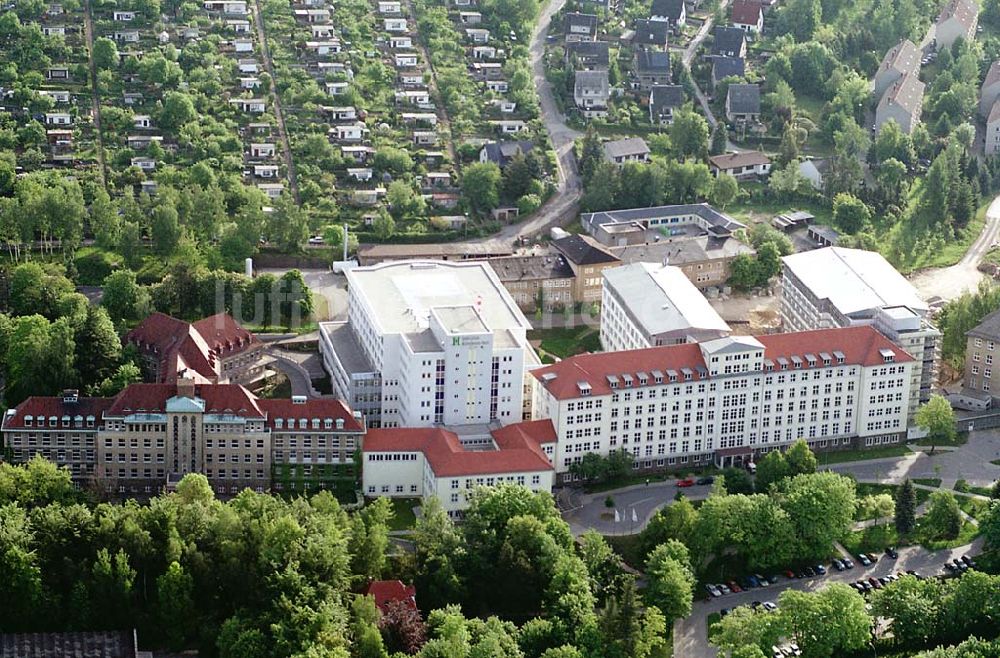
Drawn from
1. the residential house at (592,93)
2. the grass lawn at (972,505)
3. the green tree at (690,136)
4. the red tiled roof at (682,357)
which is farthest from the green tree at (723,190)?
the grass lawn at (972,505)

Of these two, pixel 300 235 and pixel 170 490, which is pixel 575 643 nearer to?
pixel 170 490

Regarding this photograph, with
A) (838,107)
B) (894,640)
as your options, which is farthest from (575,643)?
(838,107)

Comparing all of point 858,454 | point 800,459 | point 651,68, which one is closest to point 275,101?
point 651,68

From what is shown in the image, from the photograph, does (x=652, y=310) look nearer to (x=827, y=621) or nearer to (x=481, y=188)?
(x=827, y=621)

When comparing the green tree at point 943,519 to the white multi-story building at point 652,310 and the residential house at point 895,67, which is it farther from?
the residential house at point 895,67

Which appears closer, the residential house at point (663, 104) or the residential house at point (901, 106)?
the residential house at point (901, 106)

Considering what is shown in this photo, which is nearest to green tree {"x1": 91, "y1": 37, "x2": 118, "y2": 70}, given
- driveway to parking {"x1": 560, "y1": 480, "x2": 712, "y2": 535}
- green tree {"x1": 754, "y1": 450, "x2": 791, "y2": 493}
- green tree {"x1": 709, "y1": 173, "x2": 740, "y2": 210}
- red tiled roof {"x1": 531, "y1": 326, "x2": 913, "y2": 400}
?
green tree {"x1": 709, "y1": 173, "x2": 740, "y2": 210}
